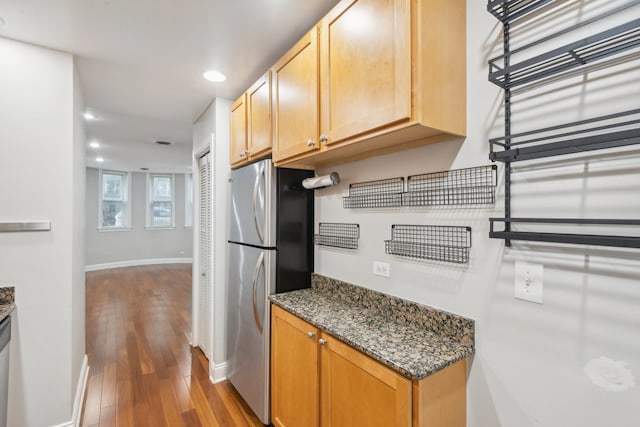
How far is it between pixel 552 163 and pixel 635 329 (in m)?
0.55

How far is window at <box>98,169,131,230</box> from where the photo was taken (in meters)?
7.64

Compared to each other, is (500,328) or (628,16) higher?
(628,16)

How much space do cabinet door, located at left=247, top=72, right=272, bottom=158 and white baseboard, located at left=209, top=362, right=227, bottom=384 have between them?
1875 mm

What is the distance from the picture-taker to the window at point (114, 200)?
25.1 feet

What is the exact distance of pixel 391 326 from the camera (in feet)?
4.83

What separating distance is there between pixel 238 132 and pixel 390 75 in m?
1.66

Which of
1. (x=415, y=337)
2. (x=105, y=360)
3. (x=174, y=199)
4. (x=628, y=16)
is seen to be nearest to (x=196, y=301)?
(x=105, y=360)

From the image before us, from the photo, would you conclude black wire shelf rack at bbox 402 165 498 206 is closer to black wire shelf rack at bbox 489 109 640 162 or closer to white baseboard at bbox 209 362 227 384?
black wire shelf rack at bbox 489 109 640 162

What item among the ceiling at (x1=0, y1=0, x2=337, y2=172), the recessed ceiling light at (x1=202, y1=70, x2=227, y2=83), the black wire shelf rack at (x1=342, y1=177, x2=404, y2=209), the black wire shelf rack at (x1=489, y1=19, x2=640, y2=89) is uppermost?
the ceiling at (x1=0, y1=0, x2=337, y2=172)

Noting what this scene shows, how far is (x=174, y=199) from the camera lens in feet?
28.3

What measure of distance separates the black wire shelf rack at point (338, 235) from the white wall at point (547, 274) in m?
0.49

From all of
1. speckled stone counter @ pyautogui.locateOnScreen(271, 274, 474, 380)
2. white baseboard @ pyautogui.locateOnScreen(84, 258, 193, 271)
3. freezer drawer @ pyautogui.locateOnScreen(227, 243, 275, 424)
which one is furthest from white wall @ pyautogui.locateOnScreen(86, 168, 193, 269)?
speckled stone counter @ pyautogui.locateOnScreen(271, 274, 474, 380)

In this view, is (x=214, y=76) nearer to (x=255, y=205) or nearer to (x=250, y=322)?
(x=255, y=205)

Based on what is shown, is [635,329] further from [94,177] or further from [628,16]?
[94,177]
